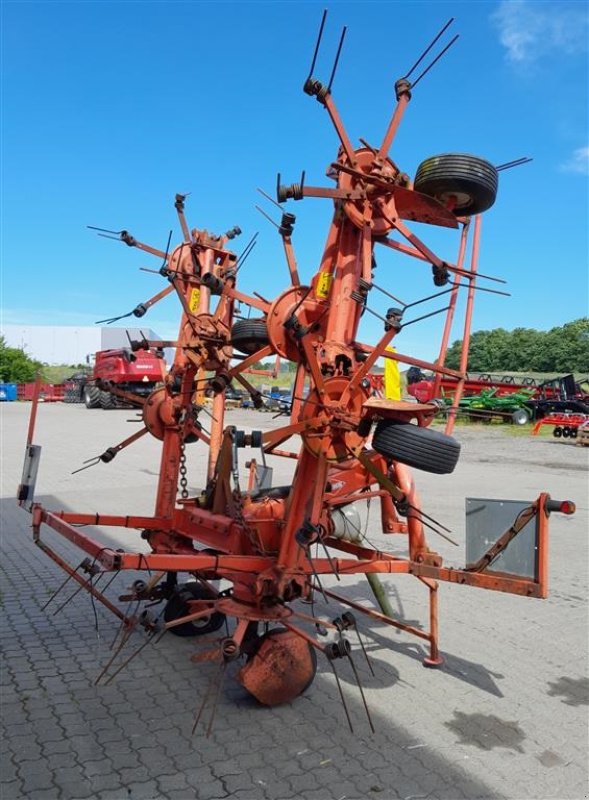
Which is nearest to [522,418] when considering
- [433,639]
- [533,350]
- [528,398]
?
[528,398]

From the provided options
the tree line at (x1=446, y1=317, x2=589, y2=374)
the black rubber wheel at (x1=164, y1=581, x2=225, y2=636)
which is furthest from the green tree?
the black rubber wheel at (x1=164, y1=581, x2=225, y2=636)

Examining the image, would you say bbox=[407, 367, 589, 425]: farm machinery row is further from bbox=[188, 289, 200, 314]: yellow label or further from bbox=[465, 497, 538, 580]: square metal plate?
Result: bbox=[465, 497, 538, 580]: square metal plate

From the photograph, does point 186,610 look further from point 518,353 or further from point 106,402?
point 518,353

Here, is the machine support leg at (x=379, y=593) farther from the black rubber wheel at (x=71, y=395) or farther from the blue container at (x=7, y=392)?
the blue container at (x=7, y=392)

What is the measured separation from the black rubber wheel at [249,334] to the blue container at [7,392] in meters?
43.0

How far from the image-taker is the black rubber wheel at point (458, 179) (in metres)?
4.11

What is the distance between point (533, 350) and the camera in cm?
6512

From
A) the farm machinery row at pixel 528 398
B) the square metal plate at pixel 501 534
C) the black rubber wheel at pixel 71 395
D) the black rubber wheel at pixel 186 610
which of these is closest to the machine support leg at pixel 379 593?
the black rubber wheel at pixel 186 610

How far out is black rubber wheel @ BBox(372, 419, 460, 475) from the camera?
3.47m

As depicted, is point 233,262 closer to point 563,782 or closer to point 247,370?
point 247,370

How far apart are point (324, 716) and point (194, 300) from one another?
3317 mm

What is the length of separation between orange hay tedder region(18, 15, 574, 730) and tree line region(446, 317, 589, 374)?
5062cm

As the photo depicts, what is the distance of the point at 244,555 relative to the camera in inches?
169

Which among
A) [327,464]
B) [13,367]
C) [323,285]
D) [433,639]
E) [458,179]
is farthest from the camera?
[13,367]
